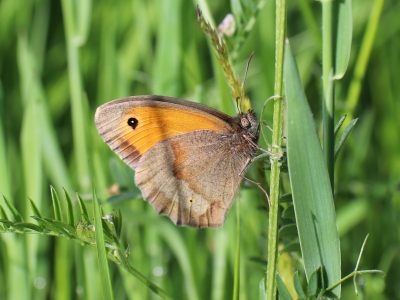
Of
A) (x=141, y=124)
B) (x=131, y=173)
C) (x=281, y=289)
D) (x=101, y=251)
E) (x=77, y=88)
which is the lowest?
(x=281, y=289)

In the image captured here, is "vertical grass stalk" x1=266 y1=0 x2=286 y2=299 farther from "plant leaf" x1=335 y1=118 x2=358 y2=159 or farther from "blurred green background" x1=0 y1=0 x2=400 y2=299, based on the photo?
"blurred green background" x1=0 y1=0 x2=400 y2=299

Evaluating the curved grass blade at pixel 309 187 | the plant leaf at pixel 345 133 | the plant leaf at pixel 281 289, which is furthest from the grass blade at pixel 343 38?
the plant leaf at pixel 281 289

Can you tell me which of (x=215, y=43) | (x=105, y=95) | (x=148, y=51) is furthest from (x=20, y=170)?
(x=215, y=43)

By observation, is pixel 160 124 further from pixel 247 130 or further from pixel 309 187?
pixel 309 187

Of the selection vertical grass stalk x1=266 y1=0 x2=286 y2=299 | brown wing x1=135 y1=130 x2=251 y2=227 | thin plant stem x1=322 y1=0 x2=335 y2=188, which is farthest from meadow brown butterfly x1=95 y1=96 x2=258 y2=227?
vertical grass stalk x1=266 y1=0 x2=286 y2=299

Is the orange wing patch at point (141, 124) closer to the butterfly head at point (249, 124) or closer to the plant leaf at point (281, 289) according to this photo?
the butterfly head at point (249, 124)

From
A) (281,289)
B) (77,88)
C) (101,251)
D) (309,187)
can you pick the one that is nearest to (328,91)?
(309,187)

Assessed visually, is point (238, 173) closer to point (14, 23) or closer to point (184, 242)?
point (184, 242)
